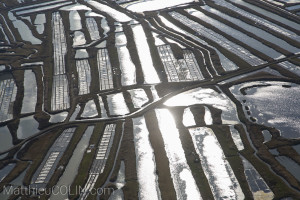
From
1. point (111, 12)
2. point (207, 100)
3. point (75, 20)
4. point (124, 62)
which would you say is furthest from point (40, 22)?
point (207, 100)

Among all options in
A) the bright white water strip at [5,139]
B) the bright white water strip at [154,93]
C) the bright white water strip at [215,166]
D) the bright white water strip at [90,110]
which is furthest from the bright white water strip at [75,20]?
the bright white water strip at [215,166]

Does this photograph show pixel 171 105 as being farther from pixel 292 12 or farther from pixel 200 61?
pixel 292 12

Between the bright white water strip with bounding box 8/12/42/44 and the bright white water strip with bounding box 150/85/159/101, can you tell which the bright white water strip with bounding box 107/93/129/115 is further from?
the bright white water strip with bounding box 8/12/42/44

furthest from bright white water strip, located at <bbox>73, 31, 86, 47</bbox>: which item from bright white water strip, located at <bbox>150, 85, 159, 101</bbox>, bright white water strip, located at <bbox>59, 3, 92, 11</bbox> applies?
bright white water strip, located at <bbox>150, 85, 159, 101</bbox>

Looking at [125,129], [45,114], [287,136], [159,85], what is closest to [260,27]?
[159,85]

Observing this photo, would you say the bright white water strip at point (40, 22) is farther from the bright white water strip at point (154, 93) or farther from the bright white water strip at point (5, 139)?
the bright white water strip at point (154, 93)
